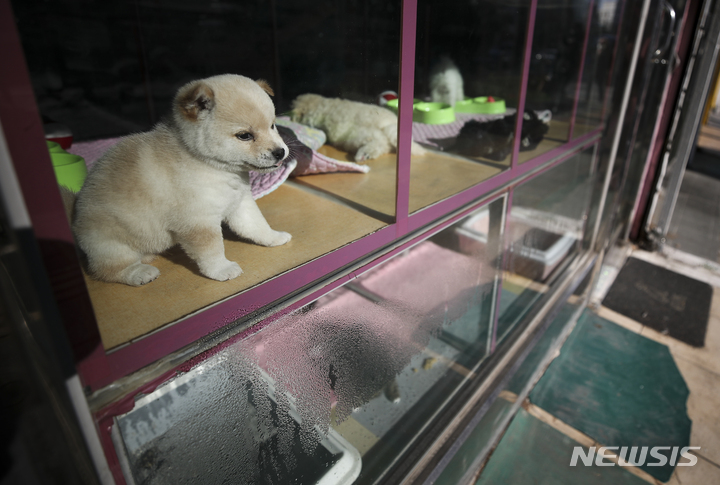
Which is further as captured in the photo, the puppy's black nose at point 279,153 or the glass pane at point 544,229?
the glass pane at point 544,229

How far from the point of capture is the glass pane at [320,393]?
781 mm

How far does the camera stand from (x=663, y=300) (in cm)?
272

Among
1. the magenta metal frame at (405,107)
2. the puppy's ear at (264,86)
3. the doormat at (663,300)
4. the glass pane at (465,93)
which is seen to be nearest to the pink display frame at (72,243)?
the magenta metal frame at (405,107)

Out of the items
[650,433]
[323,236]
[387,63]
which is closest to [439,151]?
[387,63]

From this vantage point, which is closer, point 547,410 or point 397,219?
point 397,219

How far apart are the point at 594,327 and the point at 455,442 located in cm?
152

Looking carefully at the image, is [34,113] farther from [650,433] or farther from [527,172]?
[650,433]

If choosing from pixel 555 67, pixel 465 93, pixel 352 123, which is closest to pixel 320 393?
pixel 352 123

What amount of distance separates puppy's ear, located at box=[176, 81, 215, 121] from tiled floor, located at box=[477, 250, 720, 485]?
1.70 m

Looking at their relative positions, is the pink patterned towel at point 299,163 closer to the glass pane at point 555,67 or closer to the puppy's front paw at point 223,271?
the puppy's front paw at point 223,271

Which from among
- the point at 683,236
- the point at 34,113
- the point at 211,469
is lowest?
the point at 683,236

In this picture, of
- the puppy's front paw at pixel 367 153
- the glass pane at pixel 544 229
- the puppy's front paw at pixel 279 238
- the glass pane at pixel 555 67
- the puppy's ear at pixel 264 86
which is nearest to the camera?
the puppy's ear at pixel 264 86

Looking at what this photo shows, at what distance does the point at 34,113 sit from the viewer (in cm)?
44

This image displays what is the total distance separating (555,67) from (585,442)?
1.78 metres
